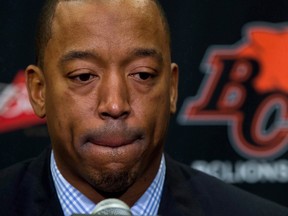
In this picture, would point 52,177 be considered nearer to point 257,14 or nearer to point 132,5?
point 132,5

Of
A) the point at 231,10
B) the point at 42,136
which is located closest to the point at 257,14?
the point at 231,10

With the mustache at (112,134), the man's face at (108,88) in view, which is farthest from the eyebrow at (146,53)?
the mustache at (112,134)

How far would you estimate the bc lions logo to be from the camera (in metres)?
1.95

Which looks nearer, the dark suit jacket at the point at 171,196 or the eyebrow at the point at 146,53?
the eyebrow at the point at 146,53

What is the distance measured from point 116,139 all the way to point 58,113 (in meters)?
0.11

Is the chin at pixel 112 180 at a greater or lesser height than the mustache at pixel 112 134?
lesser

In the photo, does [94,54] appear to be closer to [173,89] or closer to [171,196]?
[173,89]

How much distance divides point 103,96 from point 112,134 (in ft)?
0.18

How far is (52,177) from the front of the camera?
52.5 inches

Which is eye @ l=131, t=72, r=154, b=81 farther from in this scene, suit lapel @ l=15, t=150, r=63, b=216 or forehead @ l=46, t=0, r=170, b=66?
suit lapel @ l=15, t=150, r=63, b=216

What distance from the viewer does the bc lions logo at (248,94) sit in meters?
1.95

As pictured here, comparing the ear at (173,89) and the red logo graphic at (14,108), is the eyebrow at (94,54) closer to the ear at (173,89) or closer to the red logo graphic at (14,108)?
the ear at (173,89)

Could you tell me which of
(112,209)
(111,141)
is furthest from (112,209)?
(111,141)

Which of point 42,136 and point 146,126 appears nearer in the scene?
point 146,126
